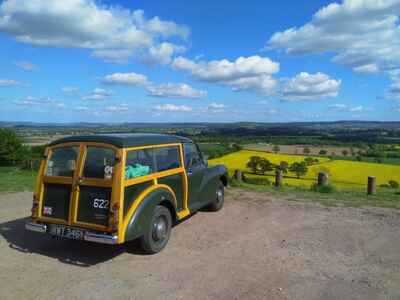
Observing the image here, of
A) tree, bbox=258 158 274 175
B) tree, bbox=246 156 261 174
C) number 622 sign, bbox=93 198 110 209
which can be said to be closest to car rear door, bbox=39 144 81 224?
number 622 sign, bbox=93 198 110 209

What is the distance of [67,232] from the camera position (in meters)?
4.76

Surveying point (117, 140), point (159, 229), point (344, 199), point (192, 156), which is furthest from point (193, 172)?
point (344, 199)

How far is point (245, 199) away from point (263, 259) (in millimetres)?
4273

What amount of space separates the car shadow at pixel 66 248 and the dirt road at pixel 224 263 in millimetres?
15

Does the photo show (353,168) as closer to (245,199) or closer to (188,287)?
(245,199)

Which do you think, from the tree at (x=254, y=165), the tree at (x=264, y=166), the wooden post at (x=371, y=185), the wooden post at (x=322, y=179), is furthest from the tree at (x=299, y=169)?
the wooden post at (x=371, y=185)

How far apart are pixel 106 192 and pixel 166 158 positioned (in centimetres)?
147

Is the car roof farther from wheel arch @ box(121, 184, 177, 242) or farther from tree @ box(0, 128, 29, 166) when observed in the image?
tree @ box(0, 128, 29, 166)

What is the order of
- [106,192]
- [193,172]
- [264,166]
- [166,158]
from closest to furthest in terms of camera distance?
[106,192], [166,158], [193,172], [264,166]

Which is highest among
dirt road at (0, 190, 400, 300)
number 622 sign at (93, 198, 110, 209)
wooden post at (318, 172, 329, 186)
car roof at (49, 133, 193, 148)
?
car roof at (49, 133, 193, 148)

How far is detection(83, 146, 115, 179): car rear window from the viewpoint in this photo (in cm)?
469

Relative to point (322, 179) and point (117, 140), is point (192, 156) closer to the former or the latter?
point (117, 140)

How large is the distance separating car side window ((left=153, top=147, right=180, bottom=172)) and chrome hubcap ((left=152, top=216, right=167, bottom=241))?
81 centimetres

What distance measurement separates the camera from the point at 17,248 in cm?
537
